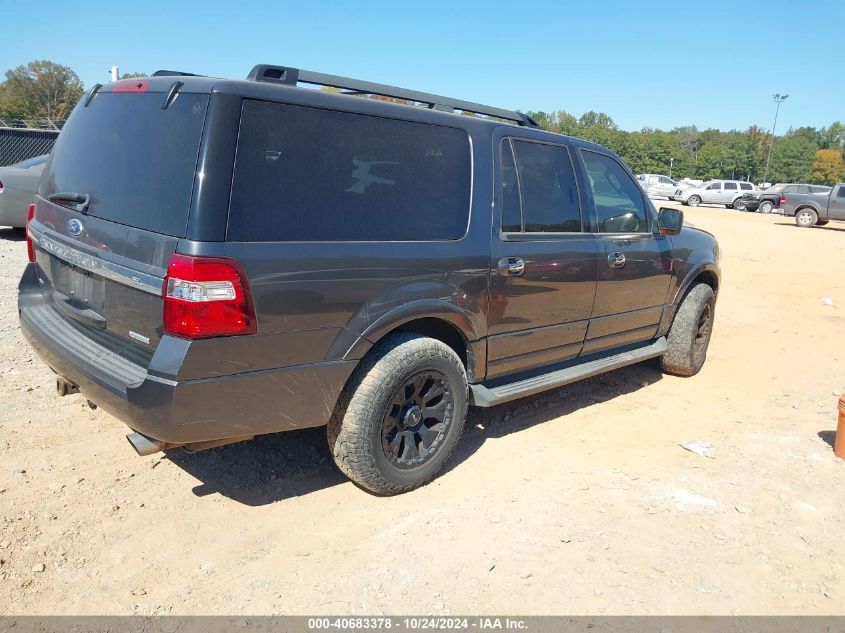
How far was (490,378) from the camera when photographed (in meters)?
4.05

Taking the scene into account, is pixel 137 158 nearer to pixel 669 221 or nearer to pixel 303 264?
pixel 303 264

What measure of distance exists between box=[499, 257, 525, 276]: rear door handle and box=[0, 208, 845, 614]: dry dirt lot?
46.0 inches

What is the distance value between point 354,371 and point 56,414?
221cm

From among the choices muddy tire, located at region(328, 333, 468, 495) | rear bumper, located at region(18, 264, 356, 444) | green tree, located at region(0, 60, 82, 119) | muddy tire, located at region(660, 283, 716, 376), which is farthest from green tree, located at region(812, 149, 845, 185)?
rear bumper, located at region(18, 264, 356, 444)

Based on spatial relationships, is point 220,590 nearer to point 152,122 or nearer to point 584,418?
point 152,122

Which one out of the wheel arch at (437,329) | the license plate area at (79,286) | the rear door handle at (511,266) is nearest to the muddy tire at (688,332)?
the rear door handle at (511,266)

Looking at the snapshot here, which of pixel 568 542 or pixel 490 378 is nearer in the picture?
pixel 568 542

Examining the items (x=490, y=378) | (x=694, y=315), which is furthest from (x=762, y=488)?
(x=694, y=315)

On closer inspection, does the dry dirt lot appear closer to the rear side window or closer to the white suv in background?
the rear side window

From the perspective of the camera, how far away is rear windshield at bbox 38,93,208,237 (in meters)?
2.75

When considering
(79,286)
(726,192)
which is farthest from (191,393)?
(726,192)

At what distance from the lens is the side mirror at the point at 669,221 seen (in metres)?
5.09

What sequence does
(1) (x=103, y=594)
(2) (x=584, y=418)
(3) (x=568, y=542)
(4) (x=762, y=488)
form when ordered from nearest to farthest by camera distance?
(1) (x=103, y=594) < (3) (x=568, y=542) < (4) (x=762, y=488) < (2) (x=584, y=418)

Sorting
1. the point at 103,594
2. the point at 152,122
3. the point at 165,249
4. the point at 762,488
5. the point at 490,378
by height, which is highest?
the point at 152,122
